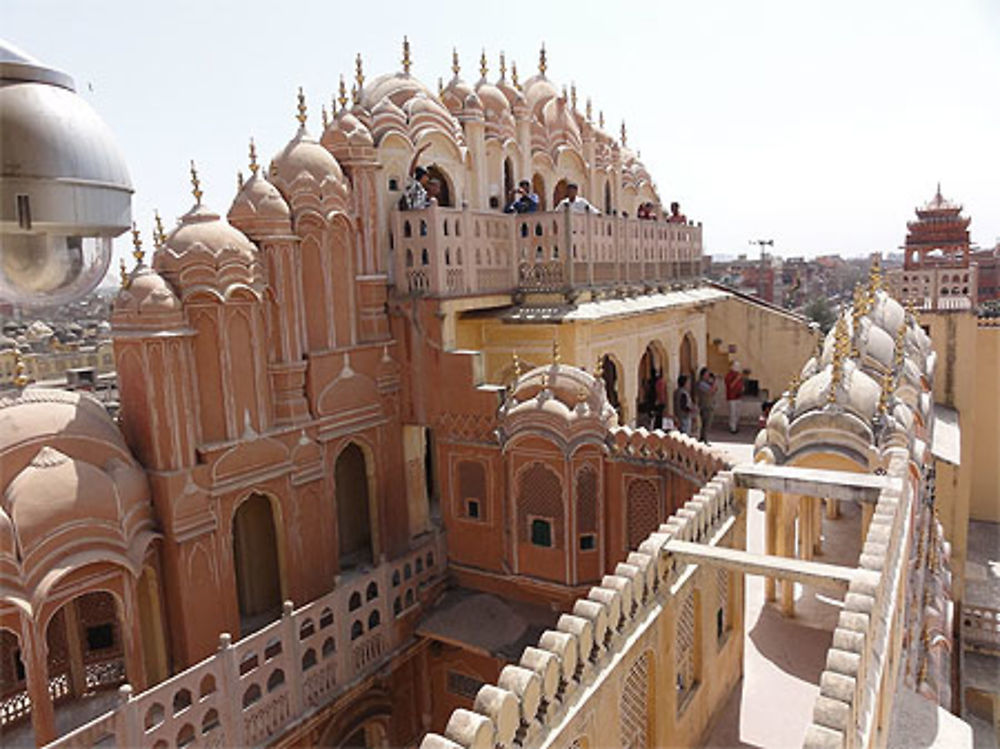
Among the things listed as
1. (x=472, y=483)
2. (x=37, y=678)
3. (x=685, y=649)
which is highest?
(x=472, y=483)

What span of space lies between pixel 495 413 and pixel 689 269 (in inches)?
461

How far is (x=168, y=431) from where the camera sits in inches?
360

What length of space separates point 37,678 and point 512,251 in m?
10.2

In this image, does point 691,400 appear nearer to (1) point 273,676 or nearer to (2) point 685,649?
(2) point 685,649

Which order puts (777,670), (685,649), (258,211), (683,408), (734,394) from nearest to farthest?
(685,649)
(777,670)
(258,211)
(683,408)
(734,394)

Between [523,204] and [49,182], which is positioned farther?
[523,204]

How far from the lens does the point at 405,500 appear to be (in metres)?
12.7

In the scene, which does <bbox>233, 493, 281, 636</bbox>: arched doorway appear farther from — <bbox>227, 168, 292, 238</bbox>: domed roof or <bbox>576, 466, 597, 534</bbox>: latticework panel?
<bbox>576, 466, 597, 534</bbox>: latticework panel

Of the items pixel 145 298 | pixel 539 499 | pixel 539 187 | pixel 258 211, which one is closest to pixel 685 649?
pixel 539 499

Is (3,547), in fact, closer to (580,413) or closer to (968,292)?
(580,413)

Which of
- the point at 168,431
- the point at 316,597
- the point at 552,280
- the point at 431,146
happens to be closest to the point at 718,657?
the point at 316,597

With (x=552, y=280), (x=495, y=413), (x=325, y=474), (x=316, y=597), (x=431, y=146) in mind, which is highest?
(x=431, y=146)

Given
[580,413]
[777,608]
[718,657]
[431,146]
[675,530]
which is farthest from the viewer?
[431,146]

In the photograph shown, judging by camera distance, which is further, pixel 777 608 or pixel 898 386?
pixel 898 386
